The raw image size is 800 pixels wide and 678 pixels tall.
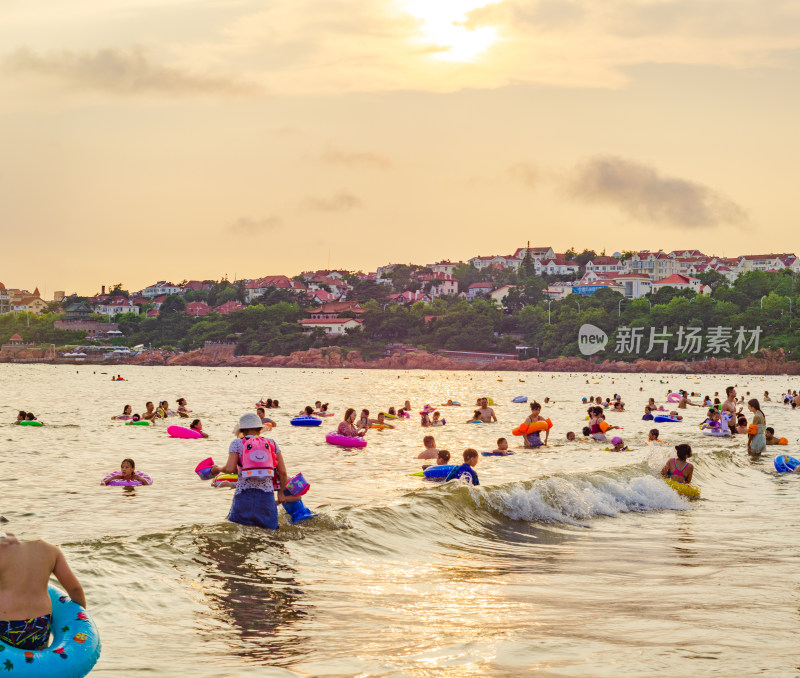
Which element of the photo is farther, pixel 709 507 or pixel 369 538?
pixel 709 507

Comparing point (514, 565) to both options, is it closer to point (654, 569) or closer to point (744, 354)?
point (654, 569)

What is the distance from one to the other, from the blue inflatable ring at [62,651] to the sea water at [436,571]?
2.76 ft

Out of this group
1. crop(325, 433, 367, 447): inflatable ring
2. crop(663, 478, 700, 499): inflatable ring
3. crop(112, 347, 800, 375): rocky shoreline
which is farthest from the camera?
crop(112, 347, 800, 375): rocky shoreline

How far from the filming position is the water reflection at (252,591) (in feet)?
23.8

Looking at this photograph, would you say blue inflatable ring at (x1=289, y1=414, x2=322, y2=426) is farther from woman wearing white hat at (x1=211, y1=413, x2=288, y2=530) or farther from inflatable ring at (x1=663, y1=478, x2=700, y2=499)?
woman wearing white hat at (x1=211, y1=413, x2=288, y2=530)

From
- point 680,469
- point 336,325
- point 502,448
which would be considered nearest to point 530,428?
point 502,448

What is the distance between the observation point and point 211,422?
123ft

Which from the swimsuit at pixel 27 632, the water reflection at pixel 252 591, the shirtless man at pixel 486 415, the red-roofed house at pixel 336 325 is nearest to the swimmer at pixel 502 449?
the shirtless man at pixel 486 415

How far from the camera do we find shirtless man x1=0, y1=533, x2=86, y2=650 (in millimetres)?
5504

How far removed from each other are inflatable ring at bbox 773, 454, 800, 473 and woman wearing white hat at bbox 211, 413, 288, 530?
14.4 m

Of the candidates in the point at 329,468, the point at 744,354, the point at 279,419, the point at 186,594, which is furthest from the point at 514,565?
the point at 744,354

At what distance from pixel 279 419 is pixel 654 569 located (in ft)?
95.7

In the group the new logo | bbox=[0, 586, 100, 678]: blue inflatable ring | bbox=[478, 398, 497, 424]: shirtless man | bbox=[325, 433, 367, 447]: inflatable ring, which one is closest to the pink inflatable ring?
bbox=[325, 433, 367, 447]: inflatable ring

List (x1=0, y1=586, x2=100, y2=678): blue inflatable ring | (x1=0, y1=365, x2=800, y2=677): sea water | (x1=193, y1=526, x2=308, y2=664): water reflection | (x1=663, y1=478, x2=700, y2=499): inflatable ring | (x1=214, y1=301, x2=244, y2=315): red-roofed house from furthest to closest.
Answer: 1. (x1=214, y1=301, x2=244, y2=315): red-roofed house
2. (x1=663, y1=478, x2=700, y2=499): inflatable ring
3. (x1=193, y1=526, x2=308, y2=664): water reflection
4. (x1=0, y1=365, x2=800, y2=677): sea water
5. (x1=0, y1=586, x2=100, y2=678): blue inflatable ring
